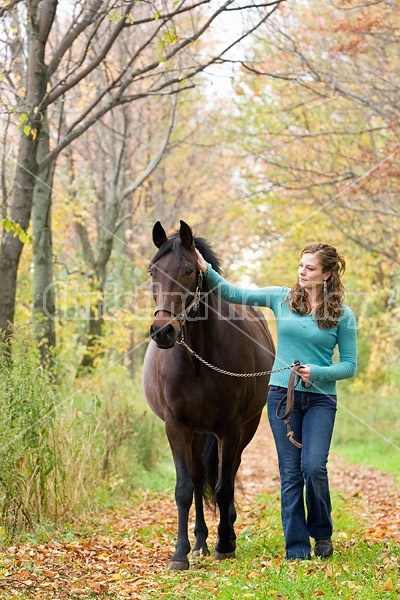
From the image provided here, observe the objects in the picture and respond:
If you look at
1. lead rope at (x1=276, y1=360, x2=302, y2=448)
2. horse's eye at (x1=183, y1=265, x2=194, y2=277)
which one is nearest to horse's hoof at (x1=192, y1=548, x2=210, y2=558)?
lead rope at (x1=276, y1=360, x2=302, y2=448)

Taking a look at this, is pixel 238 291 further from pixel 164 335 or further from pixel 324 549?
pixel 324 549

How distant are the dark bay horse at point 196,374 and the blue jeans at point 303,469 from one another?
68 centimetres

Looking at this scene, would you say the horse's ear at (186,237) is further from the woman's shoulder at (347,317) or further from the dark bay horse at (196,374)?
the woman's shoulder at (347,317)

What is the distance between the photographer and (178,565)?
210 inches

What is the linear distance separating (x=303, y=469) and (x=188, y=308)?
1315mm

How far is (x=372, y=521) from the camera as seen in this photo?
7.05 metres

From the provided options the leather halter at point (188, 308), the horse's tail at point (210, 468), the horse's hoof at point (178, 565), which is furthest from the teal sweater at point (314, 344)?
the horse's tail at point (210, 468)

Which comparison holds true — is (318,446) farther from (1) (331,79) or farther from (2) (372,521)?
(1) (331,79)

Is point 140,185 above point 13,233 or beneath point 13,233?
above

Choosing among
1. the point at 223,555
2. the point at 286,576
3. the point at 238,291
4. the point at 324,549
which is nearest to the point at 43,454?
the point at 223,555

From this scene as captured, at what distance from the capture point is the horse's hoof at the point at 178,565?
5.32m

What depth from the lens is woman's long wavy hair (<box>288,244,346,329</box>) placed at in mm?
5086

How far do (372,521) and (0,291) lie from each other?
4.09m

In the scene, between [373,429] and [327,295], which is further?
[373,429]
